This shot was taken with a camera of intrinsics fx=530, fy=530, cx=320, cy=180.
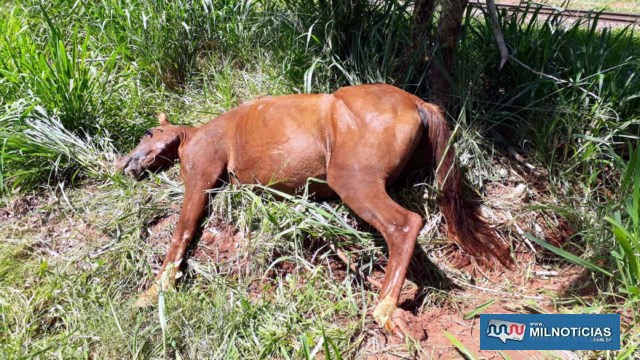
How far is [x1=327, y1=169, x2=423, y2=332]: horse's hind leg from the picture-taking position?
2624 millimetres

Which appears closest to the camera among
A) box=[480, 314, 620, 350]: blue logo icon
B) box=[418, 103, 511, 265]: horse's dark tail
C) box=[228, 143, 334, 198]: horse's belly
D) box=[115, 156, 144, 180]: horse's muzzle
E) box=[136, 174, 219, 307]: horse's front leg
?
box=[480, 314, 620, 350]: blue logo icon

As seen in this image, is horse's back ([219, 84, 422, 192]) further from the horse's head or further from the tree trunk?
the tree trunk

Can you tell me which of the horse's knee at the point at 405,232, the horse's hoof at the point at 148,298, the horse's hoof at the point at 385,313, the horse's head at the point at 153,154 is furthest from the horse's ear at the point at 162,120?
the horse's hoof at the point at 385,313

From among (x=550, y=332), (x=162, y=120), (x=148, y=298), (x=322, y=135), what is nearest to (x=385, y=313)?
(x=550, y=332)

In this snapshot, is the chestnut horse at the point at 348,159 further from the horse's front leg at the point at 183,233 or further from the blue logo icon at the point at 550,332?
the blue logo icon at the point at 550,332

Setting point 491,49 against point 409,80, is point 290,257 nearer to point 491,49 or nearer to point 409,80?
point 409,80

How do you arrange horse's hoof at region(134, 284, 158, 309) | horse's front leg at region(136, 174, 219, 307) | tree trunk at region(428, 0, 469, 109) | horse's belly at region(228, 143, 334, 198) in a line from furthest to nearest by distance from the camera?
tree trunk at region(428, 0, 469, 109), horse's belly at region(228, 143, 334, 198), horse's front leg at region(136, 174, 219, 307), horse's hoof at region(134, 284, 158, 309)

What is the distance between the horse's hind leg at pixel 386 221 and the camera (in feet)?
8.61

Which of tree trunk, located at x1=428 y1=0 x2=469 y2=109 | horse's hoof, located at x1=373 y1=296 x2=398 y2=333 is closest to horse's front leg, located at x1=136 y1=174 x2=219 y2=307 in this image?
horse's hoof, located at x1=373 y1=296 x2=398 y2=333

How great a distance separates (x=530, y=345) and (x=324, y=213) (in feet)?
4.11

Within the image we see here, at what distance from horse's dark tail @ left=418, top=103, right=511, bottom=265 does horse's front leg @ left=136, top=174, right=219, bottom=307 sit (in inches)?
54.9

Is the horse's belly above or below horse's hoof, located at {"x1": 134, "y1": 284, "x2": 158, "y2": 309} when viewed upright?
above

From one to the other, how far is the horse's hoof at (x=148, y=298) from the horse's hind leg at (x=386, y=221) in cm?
114

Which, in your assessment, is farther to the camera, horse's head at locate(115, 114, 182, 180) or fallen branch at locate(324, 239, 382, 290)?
horse's head at locate(115, 114, 182, 180)
